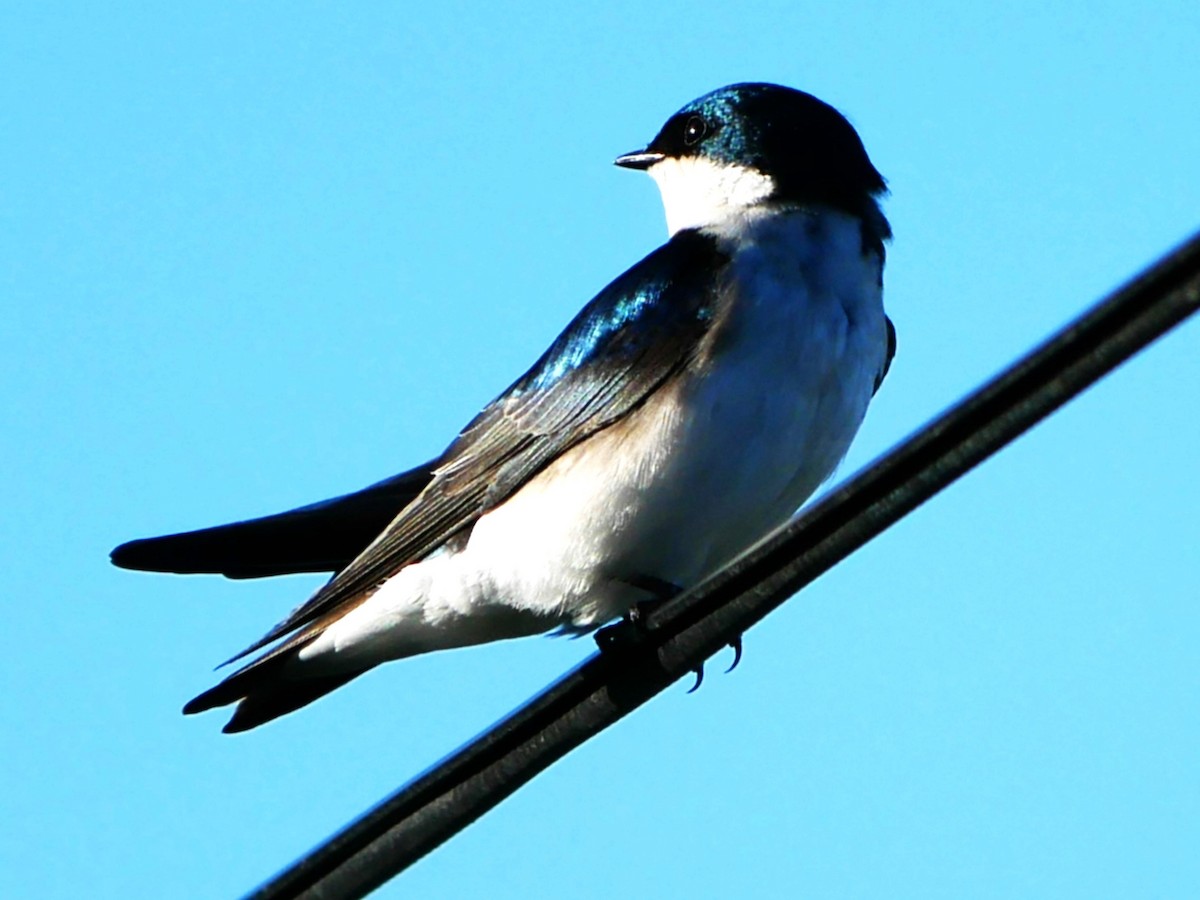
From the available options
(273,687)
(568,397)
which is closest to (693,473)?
(568,397)

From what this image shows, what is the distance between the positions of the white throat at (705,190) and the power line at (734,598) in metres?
1.72

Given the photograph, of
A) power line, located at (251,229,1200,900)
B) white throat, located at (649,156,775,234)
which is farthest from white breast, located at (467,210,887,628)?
power line, located at (251,229,1200,900)

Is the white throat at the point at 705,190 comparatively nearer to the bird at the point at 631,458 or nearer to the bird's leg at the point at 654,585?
the bird at the point at 631,458

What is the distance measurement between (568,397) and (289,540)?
77 cm

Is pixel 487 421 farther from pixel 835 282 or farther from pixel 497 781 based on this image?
pixel 497 781

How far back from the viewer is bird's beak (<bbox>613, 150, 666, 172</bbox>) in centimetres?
571

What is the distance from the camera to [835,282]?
472cm

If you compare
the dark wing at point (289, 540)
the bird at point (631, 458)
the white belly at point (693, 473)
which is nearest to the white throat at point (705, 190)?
the bird at point (631, 458)

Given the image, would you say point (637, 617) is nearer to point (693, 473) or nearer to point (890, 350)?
point (693, 473)

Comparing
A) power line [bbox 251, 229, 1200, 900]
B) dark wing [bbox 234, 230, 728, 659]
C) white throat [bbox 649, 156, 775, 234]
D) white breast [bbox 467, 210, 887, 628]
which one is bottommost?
power line [bbox 251, 229, 1200, 900]

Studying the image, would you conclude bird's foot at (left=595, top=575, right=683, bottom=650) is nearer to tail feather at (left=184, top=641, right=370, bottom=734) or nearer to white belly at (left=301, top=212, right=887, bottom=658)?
white belly at (left=301, top=212, right=887, bottom=658)

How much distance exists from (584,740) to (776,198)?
215 cm

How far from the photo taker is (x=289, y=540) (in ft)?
16.7

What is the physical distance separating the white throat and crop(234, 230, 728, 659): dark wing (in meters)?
0.18
